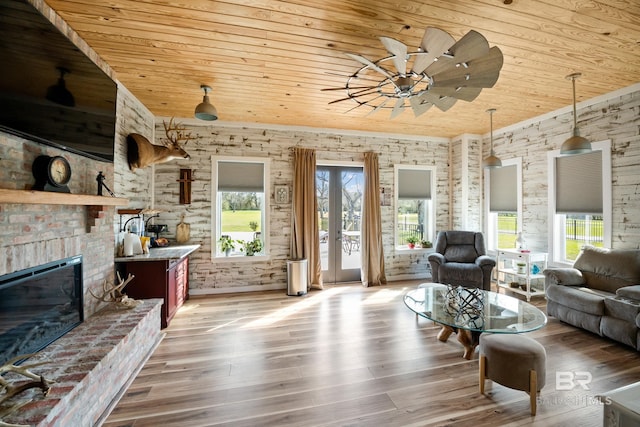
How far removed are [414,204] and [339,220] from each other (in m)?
1.77

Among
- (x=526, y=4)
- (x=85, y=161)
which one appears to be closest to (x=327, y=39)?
(x=526, y=4)

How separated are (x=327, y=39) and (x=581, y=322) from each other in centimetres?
429

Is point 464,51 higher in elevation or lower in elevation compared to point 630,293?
higher

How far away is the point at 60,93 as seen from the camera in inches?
78.5

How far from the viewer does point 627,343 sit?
2.79m

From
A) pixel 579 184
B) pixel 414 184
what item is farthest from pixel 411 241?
pixel 579 184

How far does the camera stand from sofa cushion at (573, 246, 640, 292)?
3223 millimetres

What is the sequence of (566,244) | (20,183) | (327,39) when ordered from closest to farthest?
(20,183) < (327,39) < (566,244)

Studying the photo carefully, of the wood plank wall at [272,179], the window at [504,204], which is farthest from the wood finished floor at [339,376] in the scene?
the window at [504,204]

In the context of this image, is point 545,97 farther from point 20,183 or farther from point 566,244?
point 20,183

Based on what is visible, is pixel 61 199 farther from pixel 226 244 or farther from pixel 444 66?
pixel 226 244

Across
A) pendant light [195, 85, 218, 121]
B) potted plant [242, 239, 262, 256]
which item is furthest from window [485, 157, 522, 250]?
pendant light [195, 85, 218, 121]

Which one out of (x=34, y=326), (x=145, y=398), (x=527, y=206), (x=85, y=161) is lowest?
(x=145, y=398)

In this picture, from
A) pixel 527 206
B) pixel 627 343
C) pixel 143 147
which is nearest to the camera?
pixel 627 343
